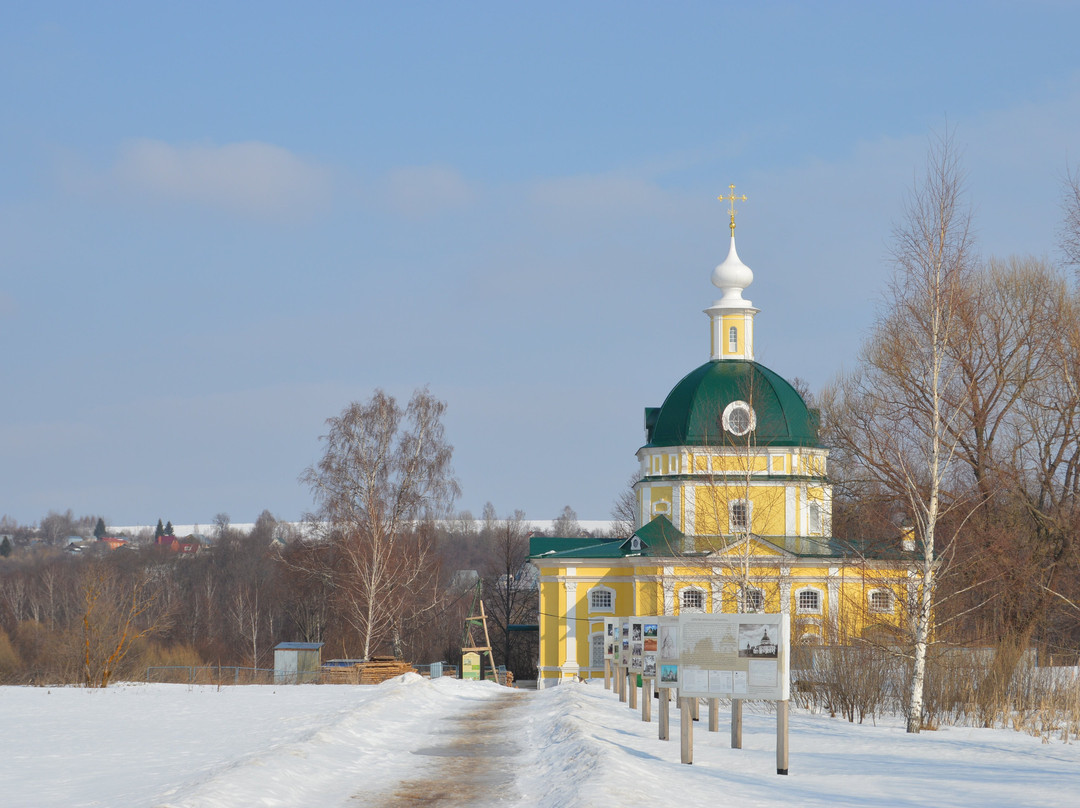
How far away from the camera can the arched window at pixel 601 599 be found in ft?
161

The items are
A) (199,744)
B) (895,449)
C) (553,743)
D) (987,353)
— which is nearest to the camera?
(553,743)

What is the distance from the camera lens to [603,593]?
4919 cm

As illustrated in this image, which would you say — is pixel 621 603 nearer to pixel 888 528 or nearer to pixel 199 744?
pixel 888 528

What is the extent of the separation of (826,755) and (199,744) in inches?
331

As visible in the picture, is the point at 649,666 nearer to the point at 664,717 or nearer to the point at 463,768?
the point at 664,717

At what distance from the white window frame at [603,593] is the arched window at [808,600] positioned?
7.65 metres

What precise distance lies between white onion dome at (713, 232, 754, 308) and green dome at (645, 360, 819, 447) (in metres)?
4.39

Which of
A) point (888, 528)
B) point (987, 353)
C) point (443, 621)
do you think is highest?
point (987, 353)

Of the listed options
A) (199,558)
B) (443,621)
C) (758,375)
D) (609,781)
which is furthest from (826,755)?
(199,558)

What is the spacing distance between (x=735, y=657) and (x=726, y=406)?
34.6 m

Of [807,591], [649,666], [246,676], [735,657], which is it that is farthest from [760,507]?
[735,657]

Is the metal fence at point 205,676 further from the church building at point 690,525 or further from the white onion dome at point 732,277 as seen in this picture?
the white onion dome at point 732,277

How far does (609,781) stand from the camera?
10625 mm

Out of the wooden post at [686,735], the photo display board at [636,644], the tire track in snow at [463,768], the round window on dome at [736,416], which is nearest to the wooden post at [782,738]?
the wooden post at [686,735]
